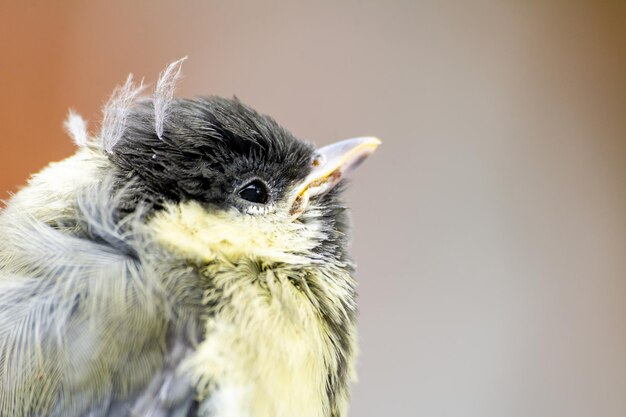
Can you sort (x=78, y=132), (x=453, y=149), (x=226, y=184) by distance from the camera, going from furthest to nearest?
(x=453, y=149) → (x=78, y=132) → (x=226, y=184)

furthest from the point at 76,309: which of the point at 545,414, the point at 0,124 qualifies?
the point at 545,414

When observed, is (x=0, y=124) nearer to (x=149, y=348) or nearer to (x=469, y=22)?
(x=149, y=348)

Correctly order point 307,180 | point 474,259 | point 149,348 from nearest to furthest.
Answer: point 149,348
point 307,180
point 474,259

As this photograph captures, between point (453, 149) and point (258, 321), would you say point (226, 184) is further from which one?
point (453, 149)

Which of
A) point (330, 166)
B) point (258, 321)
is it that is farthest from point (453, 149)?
point (258, 321)

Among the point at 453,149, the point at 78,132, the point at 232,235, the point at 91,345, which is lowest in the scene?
the point at 91,345
